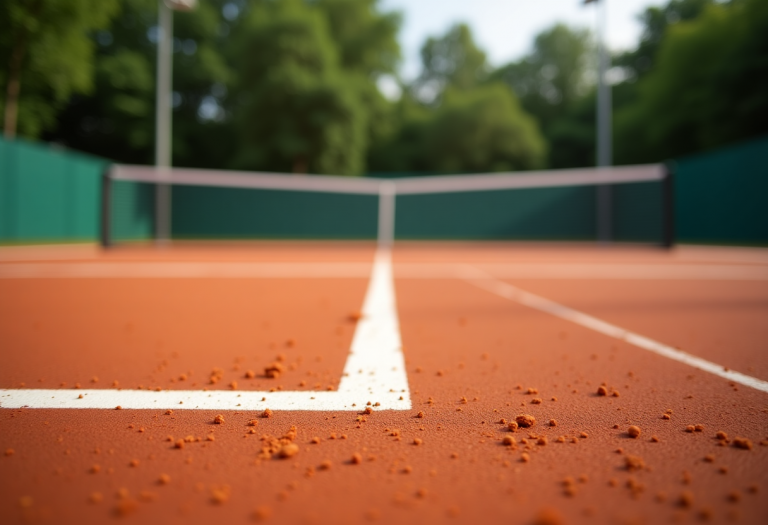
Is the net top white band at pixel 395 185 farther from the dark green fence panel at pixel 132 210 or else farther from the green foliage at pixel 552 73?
the green foliage at pixel 552 73

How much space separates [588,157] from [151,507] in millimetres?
37240

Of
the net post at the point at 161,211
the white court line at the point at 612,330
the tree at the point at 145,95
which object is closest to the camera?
the white court line at the point at 612,330

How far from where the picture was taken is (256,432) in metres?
1.50

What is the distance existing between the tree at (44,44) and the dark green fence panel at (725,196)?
1766cm

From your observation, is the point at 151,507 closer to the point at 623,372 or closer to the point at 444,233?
the point at 623,372

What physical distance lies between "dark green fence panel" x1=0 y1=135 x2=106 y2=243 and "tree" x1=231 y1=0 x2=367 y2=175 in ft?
32.0

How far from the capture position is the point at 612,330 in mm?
3234

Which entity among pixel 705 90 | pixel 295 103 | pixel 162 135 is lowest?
pixel 162 135

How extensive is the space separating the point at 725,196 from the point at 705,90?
451 inches

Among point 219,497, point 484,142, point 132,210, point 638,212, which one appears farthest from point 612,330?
point 484,142

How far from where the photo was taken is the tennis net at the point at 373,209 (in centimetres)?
1492

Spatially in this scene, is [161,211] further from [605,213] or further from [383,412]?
[383,412]

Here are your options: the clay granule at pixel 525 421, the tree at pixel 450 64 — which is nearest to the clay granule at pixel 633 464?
the clay granule at pixel 525 421

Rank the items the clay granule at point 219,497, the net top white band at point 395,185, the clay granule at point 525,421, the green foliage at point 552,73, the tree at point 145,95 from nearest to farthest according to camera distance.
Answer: the clay granule at point 219,497 < the clay granule at point 525,421 < the net top white band at point 395,185 < the tree at point 145,95 < the green foliage at point 552,73
